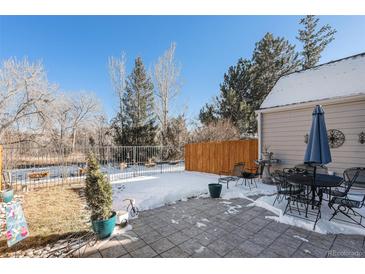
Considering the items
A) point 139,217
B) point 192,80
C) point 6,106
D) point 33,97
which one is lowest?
point 139,217

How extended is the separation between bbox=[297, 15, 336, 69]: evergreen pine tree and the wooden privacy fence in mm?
13454

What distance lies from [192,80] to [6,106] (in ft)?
42.1

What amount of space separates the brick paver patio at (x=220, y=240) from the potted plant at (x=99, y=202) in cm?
21

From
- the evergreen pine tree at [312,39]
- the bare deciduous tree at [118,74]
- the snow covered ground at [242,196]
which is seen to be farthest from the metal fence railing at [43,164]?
the evergreen pine tree at [312,39]

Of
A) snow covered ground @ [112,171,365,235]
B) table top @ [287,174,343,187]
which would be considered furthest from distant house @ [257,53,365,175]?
table top @ [287,174,343,187]

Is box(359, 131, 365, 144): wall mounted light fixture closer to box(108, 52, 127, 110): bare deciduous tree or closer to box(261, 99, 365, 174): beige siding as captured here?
box(261, 99, 365, 174): beige siding

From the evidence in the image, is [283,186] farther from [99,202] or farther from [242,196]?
[99,202]

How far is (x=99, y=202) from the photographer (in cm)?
276

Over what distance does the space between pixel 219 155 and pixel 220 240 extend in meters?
5.90

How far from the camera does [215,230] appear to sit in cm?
302

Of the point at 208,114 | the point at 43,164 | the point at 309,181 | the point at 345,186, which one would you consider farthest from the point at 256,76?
the point at 43,164
